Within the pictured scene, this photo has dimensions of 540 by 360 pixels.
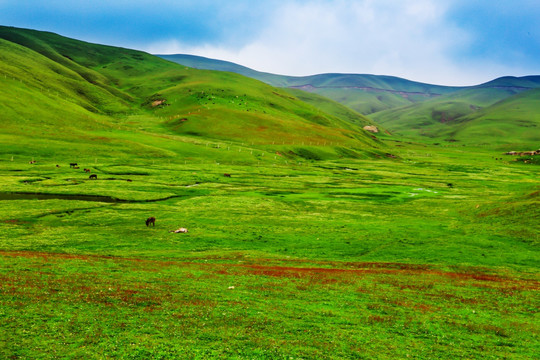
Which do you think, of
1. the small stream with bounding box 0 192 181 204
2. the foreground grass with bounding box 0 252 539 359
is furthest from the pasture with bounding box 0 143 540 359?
the small stream with bounding box 0 192 181 204

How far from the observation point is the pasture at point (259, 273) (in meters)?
18.7

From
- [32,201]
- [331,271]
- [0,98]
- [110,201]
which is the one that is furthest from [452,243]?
[0,98]

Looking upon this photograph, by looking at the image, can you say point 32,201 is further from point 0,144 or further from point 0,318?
point 0,144

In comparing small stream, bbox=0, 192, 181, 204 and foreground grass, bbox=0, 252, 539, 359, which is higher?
foreground grass, bbox=0, 252, 539, 359

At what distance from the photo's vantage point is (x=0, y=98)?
155 m

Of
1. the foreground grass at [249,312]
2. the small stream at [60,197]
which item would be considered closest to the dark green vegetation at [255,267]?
the foreground grass at [249,312]

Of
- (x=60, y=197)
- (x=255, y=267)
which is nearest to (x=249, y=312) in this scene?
(x=255, y=267)

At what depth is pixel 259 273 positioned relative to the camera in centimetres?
3284

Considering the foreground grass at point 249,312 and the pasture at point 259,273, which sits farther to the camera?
the pasture at point 259,273

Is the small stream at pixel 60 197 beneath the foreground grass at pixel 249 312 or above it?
beneath

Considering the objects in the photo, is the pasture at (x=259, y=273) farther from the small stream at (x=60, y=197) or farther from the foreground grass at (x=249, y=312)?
the small stream at (x=60, y=197)

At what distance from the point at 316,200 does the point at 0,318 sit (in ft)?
225

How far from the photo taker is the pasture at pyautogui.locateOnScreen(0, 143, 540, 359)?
18.7 m

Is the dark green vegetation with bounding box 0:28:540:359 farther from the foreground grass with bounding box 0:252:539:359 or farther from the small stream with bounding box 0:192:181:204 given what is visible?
the small stream with bounding box 0:192:181:204
